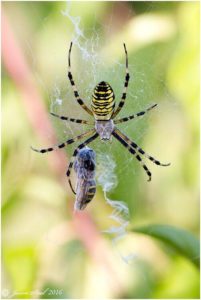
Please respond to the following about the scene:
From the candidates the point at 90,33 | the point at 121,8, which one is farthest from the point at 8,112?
the point at 121,8

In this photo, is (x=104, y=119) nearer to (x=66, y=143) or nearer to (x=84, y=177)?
(x=66, y=143)

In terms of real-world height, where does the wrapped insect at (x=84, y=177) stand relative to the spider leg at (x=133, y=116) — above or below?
below

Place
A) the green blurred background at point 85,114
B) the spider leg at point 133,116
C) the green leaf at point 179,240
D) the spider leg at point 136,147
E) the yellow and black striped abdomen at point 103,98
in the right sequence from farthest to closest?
the spider leg at point 136,147 < the spider leg at point 133,116 < the green blurred background at point 85,114 < the yellow and black striped abdomen at point 103,98 < the green leaf at point 179,240

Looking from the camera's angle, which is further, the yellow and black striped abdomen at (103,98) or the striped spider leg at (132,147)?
the striped spider leg at (132,147)

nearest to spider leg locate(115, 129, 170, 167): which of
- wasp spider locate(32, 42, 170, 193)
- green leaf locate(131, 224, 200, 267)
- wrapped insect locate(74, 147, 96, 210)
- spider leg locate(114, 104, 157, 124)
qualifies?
wasp spider locate(32, 42, 170, 193)

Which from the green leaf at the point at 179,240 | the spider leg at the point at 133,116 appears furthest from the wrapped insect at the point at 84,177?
the green leaf at the point at 179,240

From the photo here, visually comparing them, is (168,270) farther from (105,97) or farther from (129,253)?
(105,97)

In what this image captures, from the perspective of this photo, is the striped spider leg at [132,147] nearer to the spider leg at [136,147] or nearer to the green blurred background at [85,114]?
the spider leg at [136,147]

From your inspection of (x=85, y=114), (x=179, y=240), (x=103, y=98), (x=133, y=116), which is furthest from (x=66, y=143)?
(x=179, y=240)
